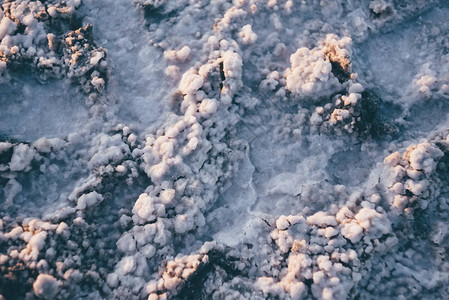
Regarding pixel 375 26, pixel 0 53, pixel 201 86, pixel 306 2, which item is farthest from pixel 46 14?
pixel 375 26

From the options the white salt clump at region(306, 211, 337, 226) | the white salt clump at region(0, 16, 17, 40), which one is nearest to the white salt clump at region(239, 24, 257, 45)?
the white salt clump at region(306, 211, 337, 226)

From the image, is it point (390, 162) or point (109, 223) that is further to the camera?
point (390, 162)

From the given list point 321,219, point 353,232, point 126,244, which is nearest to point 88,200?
point 126,244

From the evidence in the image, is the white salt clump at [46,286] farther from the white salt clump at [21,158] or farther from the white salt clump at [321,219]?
the white salt clump at [321,219]

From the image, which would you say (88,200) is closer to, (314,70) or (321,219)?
(321,219)

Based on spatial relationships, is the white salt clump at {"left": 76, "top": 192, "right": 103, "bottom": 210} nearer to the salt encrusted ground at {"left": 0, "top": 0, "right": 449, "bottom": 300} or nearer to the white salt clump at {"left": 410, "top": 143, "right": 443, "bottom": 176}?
the salt encrusted ground at {"left": 0, "top": 0, "right": 449, "bottom": 300}

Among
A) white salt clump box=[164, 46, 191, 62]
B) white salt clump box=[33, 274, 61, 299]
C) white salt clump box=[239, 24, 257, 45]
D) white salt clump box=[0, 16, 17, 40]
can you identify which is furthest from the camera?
white salt clump box=[239, 24, 257, 45]

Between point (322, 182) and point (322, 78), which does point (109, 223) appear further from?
point (322, 78)
